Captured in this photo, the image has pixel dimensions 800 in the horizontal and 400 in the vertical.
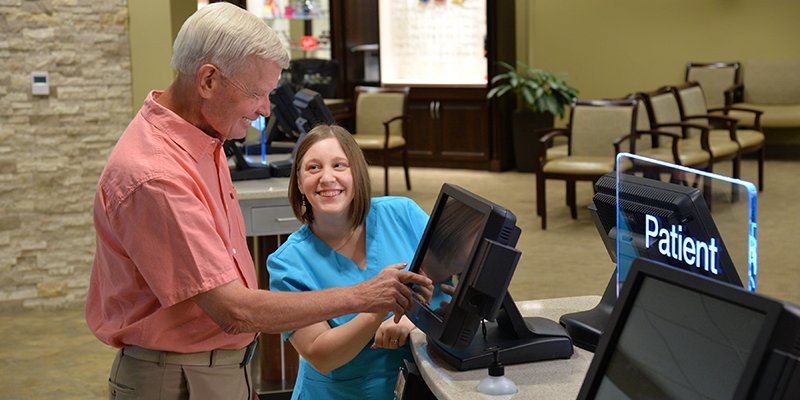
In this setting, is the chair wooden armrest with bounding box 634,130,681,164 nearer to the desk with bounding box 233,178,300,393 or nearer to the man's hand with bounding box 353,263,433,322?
the desk with bounding box 233,178,300,393

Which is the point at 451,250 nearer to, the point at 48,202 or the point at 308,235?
the point at 308,235

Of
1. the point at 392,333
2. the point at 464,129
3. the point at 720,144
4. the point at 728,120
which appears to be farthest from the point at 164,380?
the point at 464,129

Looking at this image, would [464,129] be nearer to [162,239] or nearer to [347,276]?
[347,276]

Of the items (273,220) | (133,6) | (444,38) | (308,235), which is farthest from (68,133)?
(444,38)

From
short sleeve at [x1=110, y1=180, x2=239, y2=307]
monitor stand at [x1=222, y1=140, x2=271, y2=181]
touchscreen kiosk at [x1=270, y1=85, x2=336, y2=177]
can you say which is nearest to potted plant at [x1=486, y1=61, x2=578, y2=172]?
touchscreen kiosk at [x1=270, y1=85, x2=336, y2=177]

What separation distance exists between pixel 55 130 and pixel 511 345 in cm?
427

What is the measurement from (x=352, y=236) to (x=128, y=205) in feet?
2.95

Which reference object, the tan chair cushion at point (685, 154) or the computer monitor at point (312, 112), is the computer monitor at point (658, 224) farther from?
the tan chair cushion at point (685, 154)

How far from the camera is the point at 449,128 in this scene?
36.0 feet

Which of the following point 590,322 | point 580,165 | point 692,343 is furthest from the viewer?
point 580,165

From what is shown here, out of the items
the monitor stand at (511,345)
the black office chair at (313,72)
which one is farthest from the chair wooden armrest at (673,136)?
the monitor stand at (511,345)

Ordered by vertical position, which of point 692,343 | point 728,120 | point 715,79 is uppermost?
point 692,343

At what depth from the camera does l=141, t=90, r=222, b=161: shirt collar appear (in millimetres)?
2119

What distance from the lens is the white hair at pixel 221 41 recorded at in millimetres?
2064
